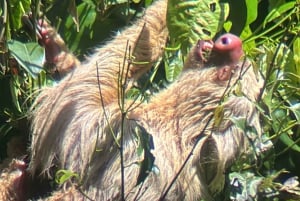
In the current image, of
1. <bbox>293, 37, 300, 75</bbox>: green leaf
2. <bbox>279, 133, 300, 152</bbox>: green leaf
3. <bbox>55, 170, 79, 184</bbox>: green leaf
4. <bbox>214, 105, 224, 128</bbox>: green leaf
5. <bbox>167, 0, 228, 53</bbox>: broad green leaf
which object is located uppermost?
<bbox>167, 0, 228, 53</bbox>: broad green leaf

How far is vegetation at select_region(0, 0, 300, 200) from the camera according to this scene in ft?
12.6

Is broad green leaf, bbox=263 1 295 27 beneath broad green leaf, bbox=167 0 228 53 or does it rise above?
beneath

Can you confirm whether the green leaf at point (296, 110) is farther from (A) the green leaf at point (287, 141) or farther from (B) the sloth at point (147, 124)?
(A) the green leaf at point (287, 141)

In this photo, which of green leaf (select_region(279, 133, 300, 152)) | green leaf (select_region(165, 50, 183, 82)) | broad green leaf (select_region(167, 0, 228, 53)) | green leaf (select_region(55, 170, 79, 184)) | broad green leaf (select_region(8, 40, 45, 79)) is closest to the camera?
green leaf (select_region(55, 170, 79, 184))

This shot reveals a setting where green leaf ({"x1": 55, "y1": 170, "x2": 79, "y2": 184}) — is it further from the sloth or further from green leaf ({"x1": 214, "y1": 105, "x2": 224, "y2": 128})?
green leaf ({"x1": 214, "y1": 105, "x2": 224, "y2": 128})

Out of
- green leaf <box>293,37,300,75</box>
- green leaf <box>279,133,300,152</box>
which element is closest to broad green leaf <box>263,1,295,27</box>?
green leaf <box>293,37,300,75</box>

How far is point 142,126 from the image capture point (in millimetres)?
3768

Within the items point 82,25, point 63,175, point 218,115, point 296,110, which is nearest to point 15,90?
point 82,25

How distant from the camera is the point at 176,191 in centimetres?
382

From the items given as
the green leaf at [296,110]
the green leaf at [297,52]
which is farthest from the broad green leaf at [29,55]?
the green leaf at [297,52]

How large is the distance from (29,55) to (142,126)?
1.44ft

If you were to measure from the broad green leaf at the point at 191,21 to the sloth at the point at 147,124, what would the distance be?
84 millimetres

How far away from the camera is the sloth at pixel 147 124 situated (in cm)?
379

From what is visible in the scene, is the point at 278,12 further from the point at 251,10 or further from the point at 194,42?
the point at 194,42
